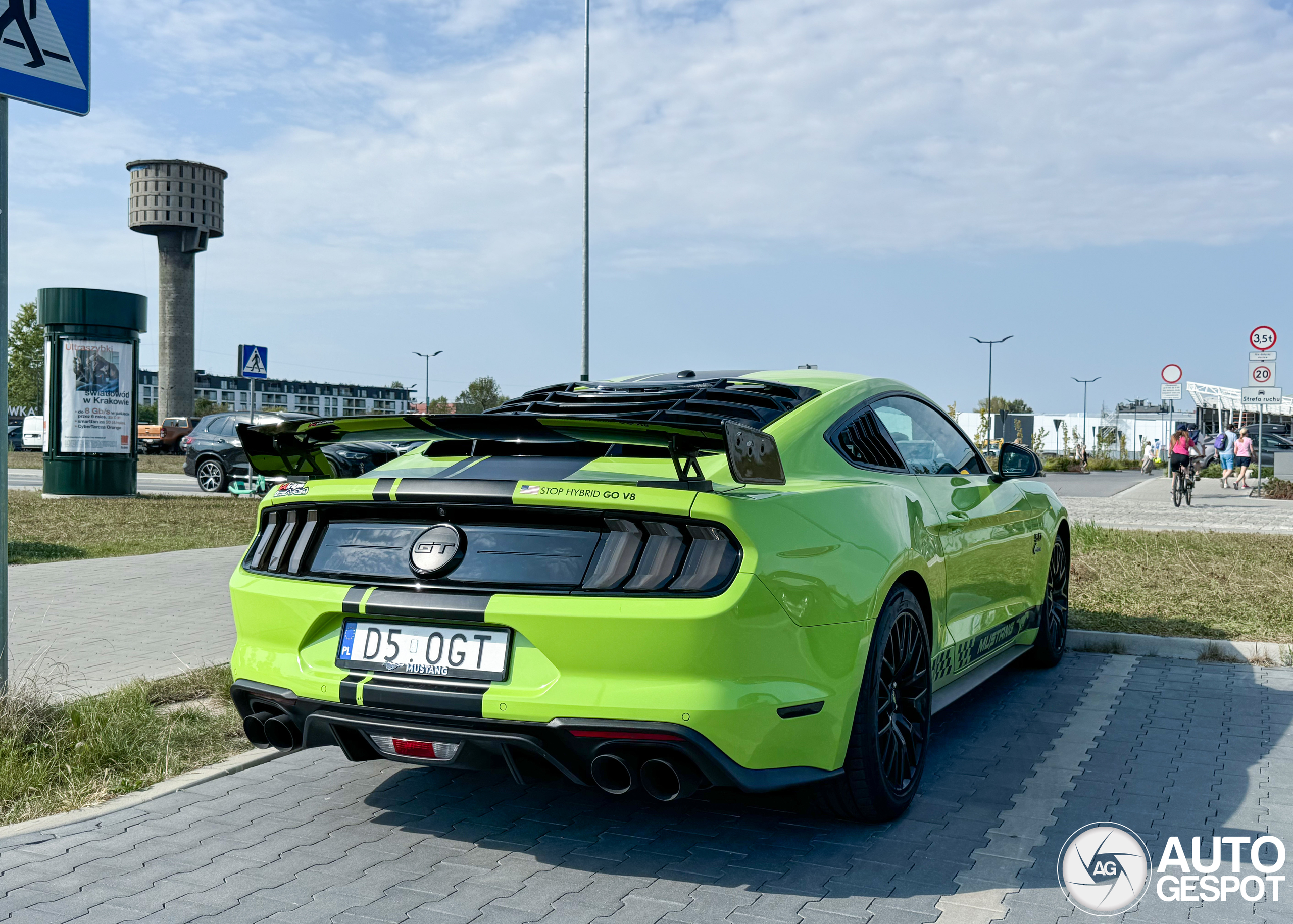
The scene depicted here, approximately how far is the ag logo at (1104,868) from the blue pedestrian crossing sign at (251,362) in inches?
809

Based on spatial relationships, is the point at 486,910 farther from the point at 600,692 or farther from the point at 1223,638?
the point at 1223,638

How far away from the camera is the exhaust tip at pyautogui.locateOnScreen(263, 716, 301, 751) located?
11.4 ft

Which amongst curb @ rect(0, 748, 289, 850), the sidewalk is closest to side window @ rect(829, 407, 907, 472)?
curb @ rect(0, 748, 289, 850)

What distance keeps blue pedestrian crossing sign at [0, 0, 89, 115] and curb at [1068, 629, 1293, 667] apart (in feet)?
20.1

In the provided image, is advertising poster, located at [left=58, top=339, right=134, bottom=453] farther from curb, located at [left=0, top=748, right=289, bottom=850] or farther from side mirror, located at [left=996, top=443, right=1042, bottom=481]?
side mirror, located at [left=996, top=443, right=1042, bottom=481]

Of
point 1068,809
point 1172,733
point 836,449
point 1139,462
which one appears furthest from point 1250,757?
point 1139,462

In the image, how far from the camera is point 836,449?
Answer: 404cm

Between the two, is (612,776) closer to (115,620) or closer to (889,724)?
(889,724)

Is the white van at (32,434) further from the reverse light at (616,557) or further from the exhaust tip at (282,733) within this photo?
the reverse light at (616,557)

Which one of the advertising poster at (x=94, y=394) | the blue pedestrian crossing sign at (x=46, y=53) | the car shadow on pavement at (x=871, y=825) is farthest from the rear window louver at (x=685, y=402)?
the advertising poster at (x=94, y=394)

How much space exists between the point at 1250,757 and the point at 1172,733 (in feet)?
1.35

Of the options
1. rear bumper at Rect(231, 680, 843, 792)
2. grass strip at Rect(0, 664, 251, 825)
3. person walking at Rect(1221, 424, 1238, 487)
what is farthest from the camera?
person walking at Rect(1221, 424, 1238, 487)

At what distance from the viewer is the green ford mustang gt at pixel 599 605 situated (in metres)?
3.06

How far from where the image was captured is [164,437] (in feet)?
142
